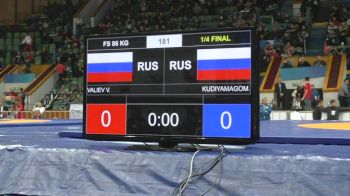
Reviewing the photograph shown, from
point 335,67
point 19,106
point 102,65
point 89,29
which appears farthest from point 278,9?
point 102,65

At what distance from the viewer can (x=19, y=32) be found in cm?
2547

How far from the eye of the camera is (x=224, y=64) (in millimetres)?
3461

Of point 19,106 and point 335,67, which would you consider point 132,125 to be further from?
point 19,106

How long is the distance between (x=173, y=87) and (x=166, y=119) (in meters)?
0.22

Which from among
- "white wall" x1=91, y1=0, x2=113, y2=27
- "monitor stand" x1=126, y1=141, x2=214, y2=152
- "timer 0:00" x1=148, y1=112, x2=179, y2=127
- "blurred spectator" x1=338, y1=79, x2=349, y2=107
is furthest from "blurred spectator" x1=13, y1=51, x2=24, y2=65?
"timer 0:00" x1=148, y1=112, x2=179, y2=127

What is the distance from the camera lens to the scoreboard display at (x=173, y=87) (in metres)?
3.40

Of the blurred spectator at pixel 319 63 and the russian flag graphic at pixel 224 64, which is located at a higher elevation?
the blurred spectator at pixel 319 63

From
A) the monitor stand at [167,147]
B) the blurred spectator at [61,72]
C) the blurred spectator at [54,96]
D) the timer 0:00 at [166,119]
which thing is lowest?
the monitor stand at [167,147]

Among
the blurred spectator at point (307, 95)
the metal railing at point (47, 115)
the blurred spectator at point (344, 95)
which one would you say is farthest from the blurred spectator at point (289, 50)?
the metal railing at point (47, 115)

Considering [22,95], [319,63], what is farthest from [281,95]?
[22,95]

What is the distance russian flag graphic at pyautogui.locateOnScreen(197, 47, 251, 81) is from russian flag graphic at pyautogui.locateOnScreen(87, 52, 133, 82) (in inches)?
21.4

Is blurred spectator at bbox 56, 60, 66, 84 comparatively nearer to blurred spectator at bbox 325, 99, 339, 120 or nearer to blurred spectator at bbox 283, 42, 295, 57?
blurred spectator at bbox 283, 42, 295, 57

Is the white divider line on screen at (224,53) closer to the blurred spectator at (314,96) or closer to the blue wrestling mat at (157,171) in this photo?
the blue wrestling mat at (157,171)

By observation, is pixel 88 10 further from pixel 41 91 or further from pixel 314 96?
pixel 314 96
